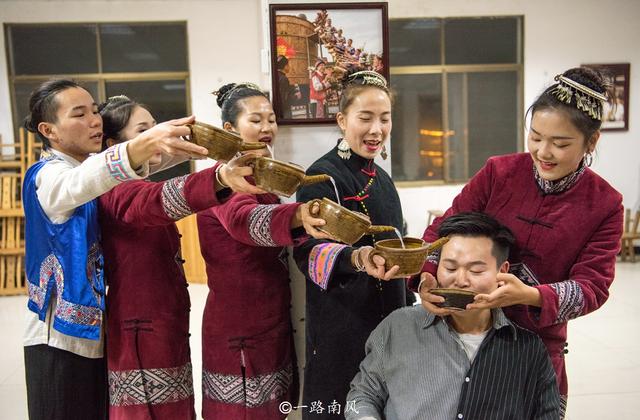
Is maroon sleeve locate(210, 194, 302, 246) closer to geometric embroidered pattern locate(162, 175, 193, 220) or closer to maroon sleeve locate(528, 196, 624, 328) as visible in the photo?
geometric embroidered pattern locate(162, 175, 193, 220)

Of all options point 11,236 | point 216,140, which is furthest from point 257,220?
point 11,236

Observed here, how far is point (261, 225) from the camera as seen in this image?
5.22 feet

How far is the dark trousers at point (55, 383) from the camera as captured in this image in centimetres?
166

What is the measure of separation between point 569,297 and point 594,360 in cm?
286

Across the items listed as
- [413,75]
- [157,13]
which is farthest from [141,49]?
[413,75]

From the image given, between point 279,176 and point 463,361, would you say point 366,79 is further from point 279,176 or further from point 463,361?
point 463,361

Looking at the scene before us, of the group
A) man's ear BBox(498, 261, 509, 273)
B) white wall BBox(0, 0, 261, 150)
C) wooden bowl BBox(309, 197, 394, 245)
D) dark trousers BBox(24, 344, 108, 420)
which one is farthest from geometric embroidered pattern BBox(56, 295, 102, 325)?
white wall BBox(0, 0, 261, 150)

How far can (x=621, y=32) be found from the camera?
704cm

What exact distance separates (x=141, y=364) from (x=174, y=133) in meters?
0.84

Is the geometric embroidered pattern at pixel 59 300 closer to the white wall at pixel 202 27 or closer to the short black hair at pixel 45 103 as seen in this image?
the short black hair at pixel 45 103

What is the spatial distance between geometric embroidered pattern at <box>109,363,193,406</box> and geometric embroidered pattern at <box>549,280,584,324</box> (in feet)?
3.93

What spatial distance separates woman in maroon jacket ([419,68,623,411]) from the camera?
57.7 inches

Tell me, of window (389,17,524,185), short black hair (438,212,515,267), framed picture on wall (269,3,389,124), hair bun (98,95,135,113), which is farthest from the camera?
window (389,17,524,185)

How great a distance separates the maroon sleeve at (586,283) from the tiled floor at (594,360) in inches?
75.9
